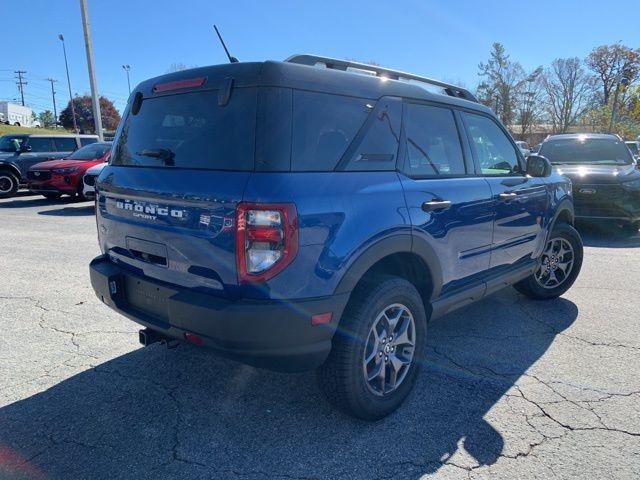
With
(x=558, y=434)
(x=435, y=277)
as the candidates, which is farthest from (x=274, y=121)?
(x=558, y=434)

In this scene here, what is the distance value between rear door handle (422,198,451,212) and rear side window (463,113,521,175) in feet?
2.68

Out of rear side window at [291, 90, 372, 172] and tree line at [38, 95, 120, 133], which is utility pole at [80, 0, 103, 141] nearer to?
rear side window at [291, 90, 372, 172]

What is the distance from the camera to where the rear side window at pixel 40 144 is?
14117 millimetres

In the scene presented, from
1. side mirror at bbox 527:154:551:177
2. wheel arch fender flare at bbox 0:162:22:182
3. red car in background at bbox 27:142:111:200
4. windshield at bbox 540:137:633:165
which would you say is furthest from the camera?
wheel arch fender flare at bbox 0:162:22:182

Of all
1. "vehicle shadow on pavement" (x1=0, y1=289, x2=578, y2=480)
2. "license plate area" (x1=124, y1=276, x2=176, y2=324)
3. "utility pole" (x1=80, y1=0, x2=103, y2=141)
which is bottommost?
"vehicle shadow on pavement" (x1=0, y1=289, x2=578, y2=480)

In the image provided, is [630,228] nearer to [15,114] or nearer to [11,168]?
[11,168]

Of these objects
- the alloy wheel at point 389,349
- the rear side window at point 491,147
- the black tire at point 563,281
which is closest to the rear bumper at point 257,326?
the alloy wheel at point 389,349

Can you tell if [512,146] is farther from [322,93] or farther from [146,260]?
[146,260]

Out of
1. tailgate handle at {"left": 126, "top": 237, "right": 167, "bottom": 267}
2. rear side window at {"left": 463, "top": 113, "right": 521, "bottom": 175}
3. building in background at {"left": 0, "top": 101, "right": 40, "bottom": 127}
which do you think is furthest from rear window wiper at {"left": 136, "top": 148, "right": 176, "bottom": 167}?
building in background at {"left": 0, "top": 101, "right": 40, "bottom": 127}

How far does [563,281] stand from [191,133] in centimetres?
406

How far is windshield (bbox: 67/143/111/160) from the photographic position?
12609 mm

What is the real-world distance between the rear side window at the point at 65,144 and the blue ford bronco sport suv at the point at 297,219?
528 inches

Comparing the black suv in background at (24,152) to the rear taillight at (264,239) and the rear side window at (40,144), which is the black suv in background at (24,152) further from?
the rear taillight at (264,239)

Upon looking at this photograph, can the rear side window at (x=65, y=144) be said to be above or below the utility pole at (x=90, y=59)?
below
